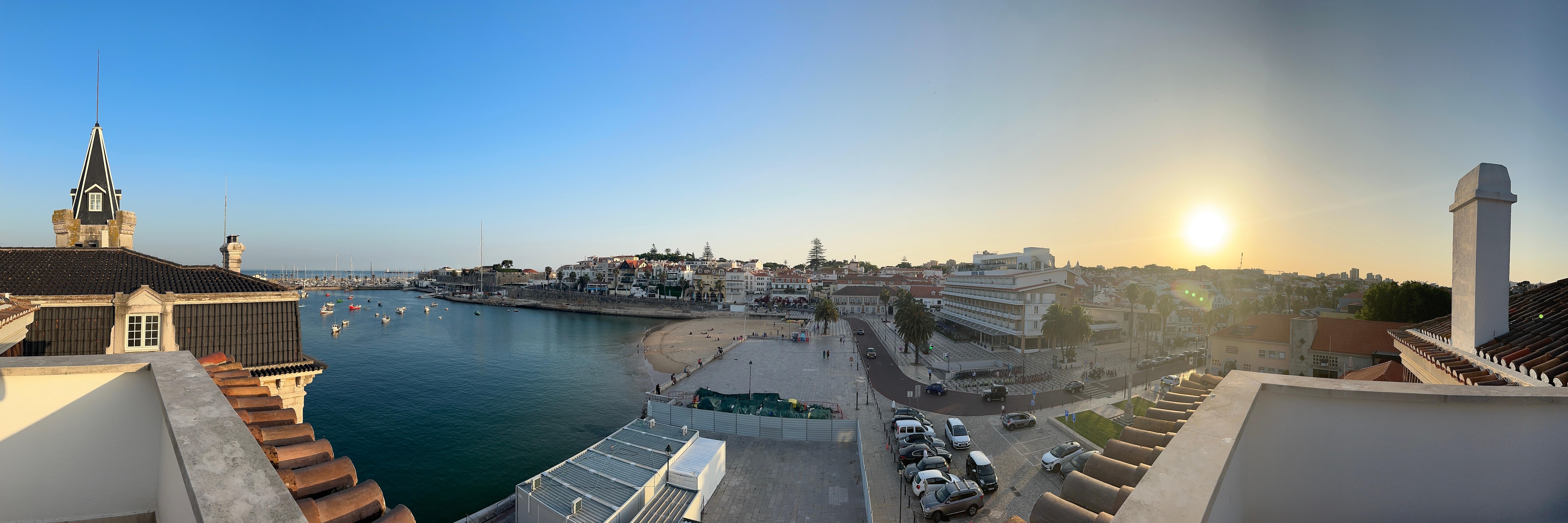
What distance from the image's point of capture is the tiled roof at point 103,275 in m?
9.73

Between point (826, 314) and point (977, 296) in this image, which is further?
point (826, 314)

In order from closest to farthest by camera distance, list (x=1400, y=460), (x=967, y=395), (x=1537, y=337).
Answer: (x=1400, y=460) → (x=1537, y=337) → (x=967, y=395)

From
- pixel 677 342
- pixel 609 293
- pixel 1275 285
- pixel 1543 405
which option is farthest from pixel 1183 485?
pixel 1275 285

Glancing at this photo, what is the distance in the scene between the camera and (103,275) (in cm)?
1028

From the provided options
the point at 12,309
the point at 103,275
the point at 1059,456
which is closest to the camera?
the point at 12,309

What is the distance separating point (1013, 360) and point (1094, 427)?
51.6 ft

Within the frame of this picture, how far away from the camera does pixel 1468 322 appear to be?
6.14 metres

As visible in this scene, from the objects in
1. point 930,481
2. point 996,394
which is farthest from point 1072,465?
Answer: point 996,394

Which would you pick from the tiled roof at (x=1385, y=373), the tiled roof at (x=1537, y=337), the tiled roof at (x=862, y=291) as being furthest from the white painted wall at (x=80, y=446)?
the tiled roof at (x=862, y=291)

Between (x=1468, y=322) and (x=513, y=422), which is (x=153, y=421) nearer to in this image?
(x=1468, y=322)

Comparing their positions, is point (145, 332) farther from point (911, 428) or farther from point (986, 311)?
point (986, 311)

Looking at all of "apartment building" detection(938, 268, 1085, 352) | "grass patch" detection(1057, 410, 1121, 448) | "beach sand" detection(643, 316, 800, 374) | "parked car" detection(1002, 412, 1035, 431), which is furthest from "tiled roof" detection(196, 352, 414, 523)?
"apartment building" detection(938, 268, 1085, 352)

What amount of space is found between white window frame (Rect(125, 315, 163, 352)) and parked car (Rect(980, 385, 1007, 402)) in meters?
24.8

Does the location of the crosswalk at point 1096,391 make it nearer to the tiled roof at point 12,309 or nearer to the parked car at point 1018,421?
the parked car at point 1018,421
